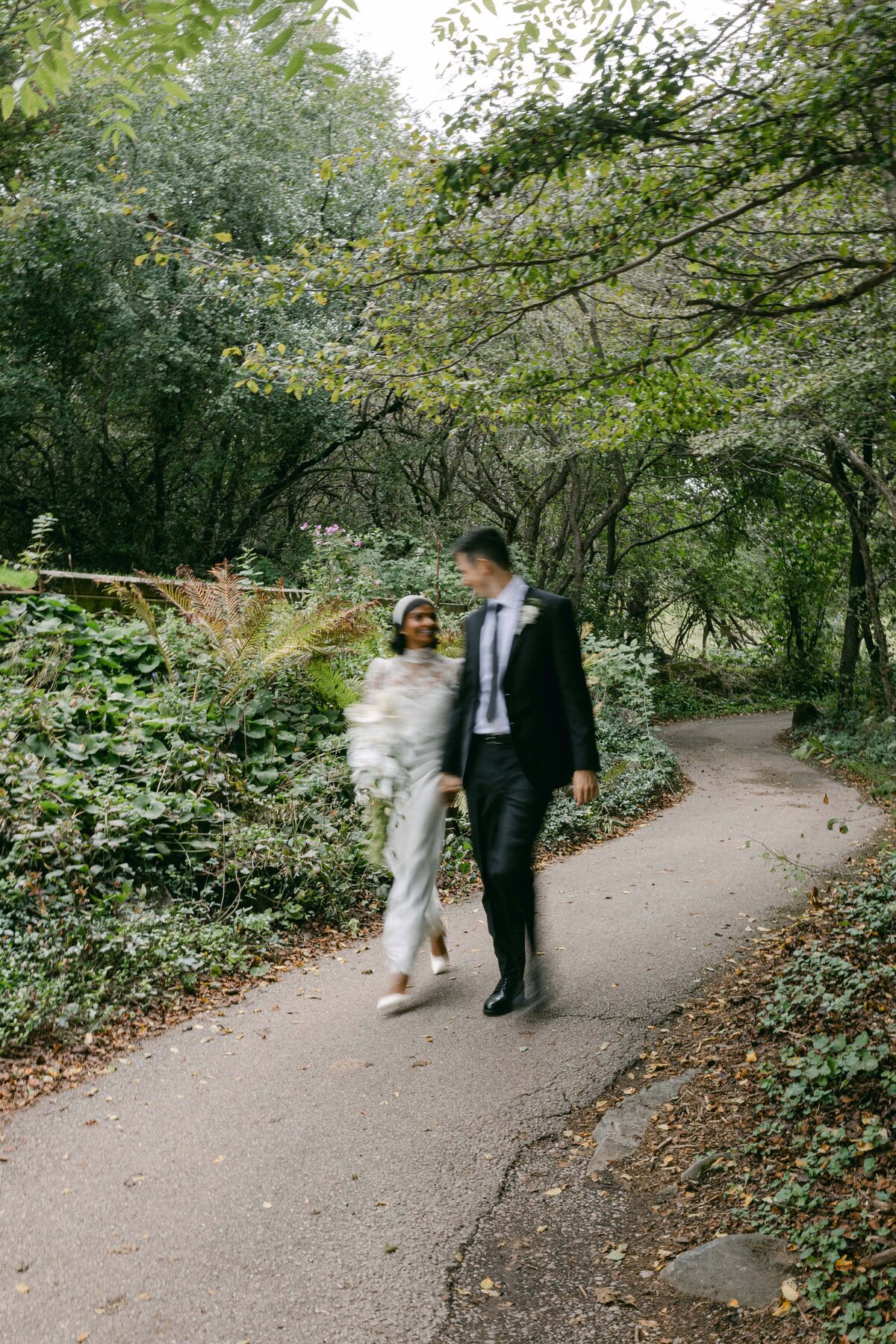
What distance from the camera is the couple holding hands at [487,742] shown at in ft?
15.8

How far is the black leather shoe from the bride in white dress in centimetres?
48

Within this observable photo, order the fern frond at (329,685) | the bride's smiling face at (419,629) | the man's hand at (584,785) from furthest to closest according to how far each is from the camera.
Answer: the fern frond at (329,685), the bride's smiling face at (419,629), the man's hand at (584,785)

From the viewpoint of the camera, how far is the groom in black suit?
15.7ft

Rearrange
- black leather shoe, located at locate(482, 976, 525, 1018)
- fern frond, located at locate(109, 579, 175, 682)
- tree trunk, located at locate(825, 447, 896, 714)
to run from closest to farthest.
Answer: black leather shoe, located at locate(482, 976, 525, 1018)
fern frond, located at locate(109, 579, 175, 682)
tree trunk, located at locate(825, 447, 896, 714)

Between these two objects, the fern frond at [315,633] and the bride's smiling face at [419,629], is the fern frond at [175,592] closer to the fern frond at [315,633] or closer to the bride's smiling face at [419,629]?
the fern frond at [315,633]

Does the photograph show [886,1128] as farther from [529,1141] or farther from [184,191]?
[184,191]

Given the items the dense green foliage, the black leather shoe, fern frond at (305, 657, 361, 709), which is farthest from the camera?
fern frond at (305, 657, 361, 709)

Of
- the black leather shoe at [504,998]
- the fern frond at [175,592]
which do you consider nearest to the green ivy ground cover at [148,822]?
the fern frond at [175,592]

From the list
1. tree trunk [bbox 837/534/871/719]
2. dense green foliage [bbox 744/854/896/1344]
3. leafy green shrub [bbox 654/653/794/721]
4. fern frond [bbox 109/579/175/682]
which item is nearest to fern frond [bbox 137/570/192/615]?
fern frond [bbox 109/579/175/682]

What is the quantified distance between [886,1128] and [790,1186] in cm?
46

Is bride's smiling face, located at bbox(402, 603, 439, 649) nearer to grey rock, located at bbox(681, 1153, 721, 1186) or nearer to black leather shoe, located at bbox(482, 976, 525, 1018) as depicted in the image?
black leather shoe, located at bbox(482, 976, 525, 1018)

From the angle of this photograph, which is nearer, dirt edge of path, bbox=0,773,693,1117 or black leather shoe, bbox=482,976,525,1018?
dirt edge of path, bbox=0,773,693,1117

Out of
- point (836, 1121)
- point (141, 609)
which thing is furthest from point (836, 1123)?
point (141, 609)

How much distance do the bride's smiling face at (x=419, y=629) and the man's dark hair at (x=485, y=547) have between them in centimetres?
53
